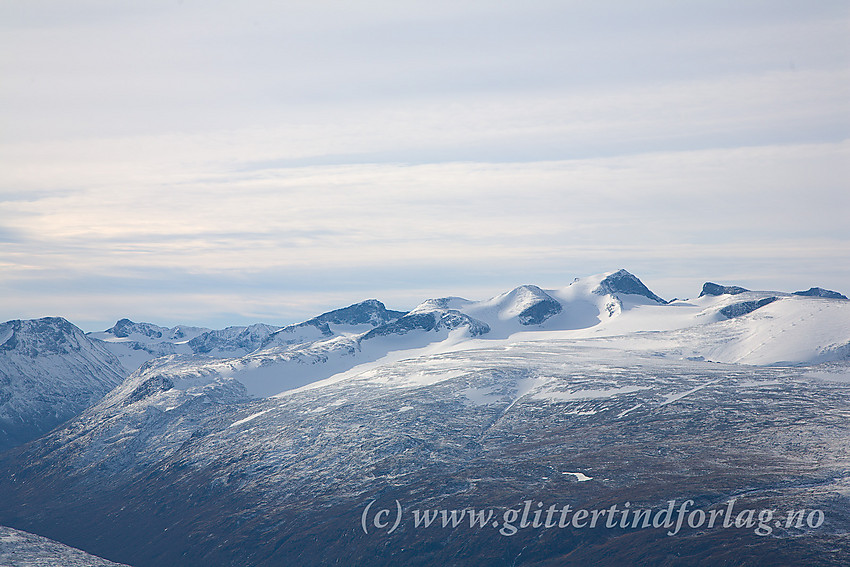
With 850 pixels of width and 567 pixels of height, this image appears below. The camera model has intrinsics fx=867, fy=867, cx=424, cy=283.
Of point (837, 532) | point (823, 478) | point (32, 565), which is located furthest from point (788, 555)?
point (32, 565)

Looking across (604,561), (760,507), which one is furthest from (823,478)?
(604,561)

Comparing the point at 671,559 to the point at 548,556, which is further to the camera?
the point at 548,556

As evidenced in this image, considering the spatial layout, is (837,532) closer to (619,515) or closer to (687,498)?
(687,498)

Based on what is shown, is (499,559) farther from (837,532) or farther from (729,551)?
(837,532)

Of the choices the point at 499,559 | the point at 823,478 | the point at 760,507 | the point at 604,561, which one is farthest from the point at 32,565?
the point at 823,478

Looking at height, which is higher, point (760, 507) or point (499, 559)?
point (760, 507)

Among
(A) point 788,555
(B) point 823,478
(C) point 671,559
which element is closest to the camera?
(A) point 788,555

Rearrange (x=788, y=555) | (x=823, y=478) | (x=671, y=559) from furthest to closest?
1. (x=823, y=478)
2. (x=671, y=559)
3. (x=788, y=555)

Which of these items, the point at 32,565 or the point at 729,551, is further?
the point at 32,565

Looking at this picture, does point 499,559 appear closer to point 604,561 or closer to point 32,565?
point 604,561
